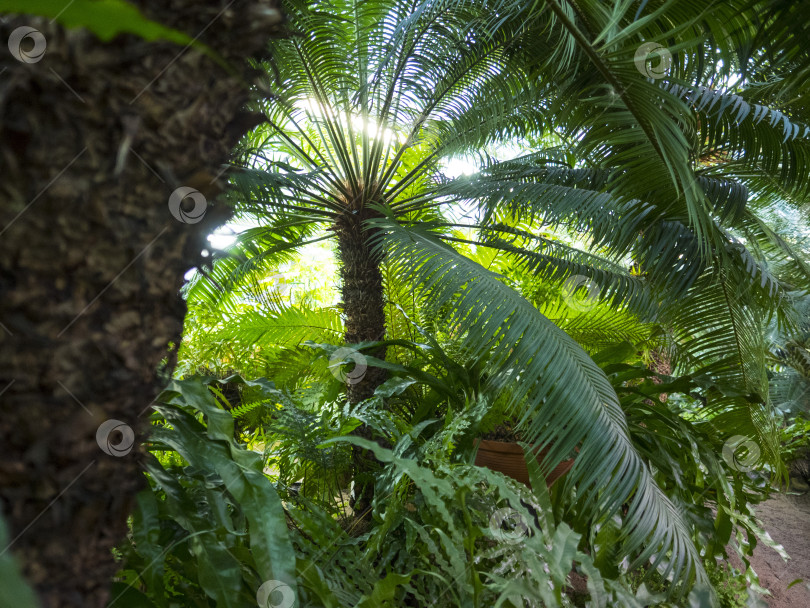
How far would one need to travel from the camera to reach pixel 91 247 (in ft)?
1.52

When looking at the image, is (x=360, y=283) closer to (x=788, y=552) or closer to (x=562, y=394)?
(x=562, y=394)

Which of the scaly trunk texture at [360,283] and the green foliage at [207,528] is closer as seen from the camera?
the green foliage at [207,528]

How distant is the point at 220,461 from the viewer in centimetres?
96

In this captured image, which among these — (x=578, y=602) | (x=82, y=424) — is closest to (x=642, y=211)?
(x=578, y=602)

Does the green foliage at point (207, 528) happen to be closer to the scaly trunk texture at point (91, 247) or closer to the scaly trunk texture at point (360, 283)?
the scaly trunk texture at point (91, 247)

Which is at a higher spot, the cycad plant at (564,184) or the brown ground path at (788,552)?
the cycad plant at (564,184)

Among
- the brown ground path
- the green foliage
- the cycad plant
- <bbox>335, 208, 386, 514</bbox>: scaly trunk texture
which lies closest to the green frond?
the cycad plant

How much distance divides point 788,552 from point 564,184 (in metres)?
2.33

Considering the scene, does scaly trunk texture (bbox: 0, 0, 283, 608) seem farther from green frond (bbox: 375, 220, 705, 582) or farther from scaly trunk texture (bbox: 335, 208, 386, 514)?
scaly trunk texture (bbox: 335, 208, 386, 514)

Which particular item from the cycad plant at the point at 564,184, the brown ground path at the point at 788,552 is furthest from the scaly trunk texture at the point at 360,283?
the brown ground path at the point at 788,552

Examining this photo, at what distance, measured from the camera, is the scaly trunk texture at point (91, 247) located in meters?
0.42

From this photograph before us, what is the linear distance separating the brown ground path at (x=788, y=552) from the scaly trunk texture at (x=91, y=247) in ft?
8.27

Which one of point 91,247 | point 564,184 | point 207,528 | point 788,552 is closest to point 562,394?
point 207,528

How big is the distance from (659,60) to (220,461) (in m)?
1.68
